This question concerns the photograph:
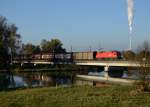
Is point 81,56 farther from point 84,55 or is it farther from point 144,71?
point 144,71

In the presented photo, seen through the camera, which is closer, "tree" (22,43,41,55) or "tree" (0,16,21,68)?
"tree" (0,16,21,68)

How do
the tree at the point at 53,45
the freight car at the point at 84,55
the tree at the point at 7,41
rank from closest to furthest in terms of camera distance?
1. the tree at the point at 7,41
2. the freight car at the point at 84,55
3. the tree at the point at 53,45

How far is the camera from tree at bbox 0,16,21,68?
110 m

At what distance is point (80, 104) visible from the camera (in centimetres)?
2281

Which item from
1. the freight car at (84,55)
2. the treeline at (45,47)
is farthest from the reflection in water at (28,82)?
the treeline at (45,47)

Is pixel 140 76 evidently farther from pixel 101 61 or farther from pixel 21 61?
pixel 21 61

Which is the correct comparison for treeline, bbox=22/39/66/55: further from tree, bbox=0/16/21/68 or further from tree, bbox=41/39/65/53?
tree, bbox=0/16/21/68

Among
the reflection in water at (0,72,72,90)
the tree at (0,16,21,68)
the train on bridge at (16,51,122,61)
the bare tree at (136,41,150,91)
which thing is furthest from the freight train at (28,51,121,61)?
the bare tree at (136,41,150,91)

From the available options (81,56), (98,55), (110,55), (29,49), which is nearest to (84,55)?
(81,56)

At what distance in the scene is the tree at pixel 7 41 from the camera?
10974 cm

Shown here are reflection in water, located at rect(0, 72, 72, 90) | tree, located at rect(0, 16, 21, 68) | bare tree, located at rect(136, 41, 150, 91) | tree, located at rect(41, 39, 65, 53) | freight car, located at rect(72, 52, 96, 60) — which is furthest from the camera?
tree, located at rect(41, 39, 65, 53)

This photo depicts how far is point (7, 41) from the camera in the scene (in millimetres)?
114625

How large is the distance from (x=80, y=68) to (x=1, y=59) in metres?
31.5

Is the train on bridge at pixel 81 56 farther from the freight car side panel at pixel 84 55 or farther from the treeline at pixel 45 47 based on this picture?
the treeline at pixel 45 47
